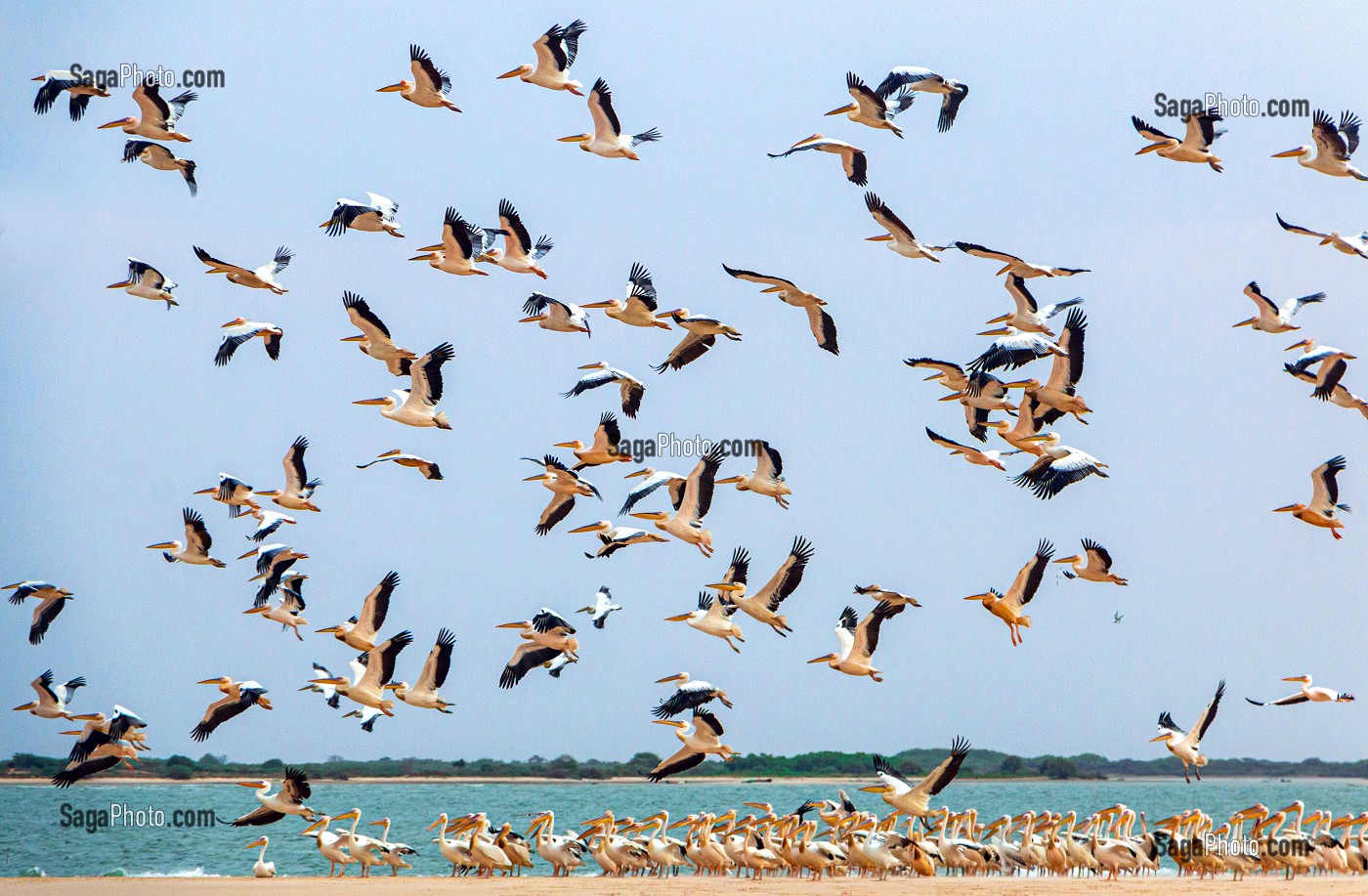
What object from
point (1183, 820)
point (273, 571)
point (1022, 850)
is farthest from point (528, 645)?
point (1183, 820)

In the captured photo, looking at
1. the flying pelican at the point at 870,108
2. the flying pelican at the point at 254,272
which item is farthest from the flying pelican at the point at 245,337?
the flying pelican at the point at 870,108

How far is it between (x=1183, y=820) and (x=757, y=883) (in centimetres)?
674

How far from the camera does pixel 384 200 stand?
15633 millimetres

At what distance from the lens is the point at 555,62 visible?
16.1m

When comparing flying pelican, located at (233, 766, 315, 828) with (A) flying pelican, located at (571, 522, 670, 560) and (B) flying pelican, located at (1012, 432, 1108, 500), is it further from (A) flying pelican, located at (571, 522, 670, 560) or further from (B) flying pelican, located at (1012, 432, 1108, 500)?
(B) flying pelican, located at (1012, 432, 1108, 500)

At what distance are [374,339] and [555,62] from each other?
11.9 ft

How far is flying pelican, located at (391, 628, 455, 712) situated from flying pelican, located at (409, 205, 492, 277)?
405 centimetres

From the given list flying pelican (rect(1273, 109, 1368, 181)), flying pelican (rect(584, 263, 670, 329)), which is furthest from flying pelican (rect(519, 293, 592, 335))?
flying pelican (rect(1273, 109, 1368, 181))

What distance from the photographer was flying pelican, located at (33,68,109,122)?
16.1 meters

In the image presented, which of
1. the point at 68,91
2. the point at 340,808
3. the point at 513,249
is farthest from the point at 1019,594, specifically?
the point at 340,808

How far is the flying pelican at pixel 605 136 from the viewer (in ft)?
53.3

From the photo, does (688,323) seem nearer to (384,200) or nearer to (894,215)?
(894,215)

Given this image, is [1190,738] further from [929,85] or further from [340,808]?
[340,808]

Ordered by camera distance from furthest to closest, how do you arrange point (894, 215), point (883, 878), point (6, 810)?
point (6, 810) → point (883, 878) → point (894, 215)
